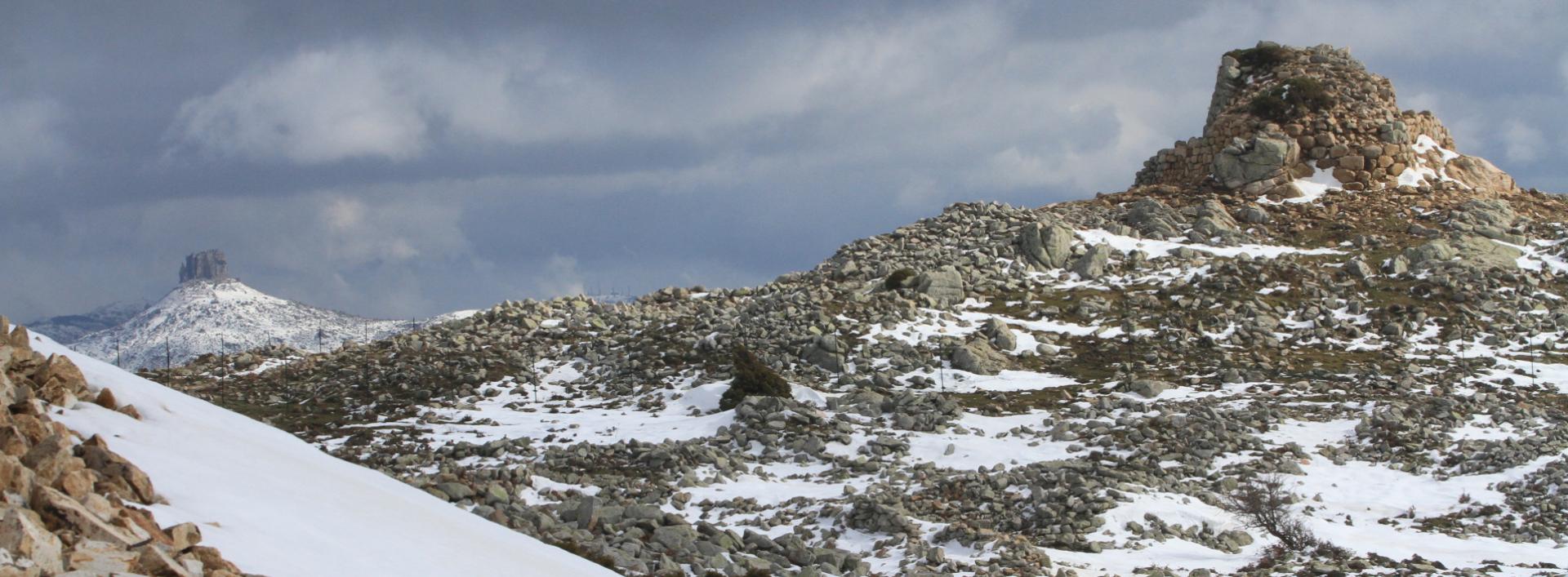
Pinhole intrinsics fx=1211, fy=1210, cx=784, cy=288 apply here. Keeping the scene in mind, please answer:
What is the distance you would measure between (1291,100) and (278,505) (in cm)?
6024

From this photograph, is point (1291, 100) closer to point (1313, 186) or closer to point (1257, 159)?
point (1257, 159)

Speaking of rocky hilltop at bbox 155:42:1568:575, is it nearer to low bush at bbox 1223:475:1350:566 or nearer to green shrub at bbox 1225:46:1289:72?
low bush at bbox 1223:475:1350:566

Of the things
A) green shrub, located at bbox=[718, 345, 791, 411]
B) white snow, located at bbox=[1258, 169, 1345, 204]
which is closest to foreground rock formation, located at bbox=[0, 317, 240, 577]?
green shrub, located at bbox=[718, 345, 791, 411]

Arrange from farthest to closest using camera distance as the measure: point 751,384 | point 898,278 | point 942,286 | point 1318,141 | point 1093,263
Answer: point 1318,141, point 1093,263, point 898,278, point 942,286, point 751,384

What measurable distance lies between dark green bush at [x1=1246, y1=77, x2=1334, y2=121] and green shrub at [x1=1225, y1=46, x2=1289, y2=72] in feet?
15.3

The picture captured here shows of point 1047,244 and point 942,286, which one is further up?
point 1047,244

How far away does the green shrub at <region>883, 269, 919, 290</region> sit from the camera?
44.2 metres

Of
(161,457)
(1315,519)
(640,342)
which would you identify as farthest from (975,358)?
(161,457)

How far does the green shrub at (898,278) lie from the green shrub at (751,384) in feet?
38.8

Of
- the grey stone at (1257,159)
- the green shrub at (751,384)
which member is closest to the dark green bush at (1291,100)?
the grey stone at (1257,159)

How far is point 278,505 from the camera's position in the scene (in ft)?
30.8

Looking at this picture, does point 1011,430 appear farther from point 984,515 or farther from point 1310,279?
point 1310,279

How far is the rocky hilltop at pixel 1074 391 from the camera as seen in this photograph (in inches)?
807

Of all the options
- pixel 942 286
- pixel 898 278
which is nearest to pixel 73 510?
pixel 942 286
